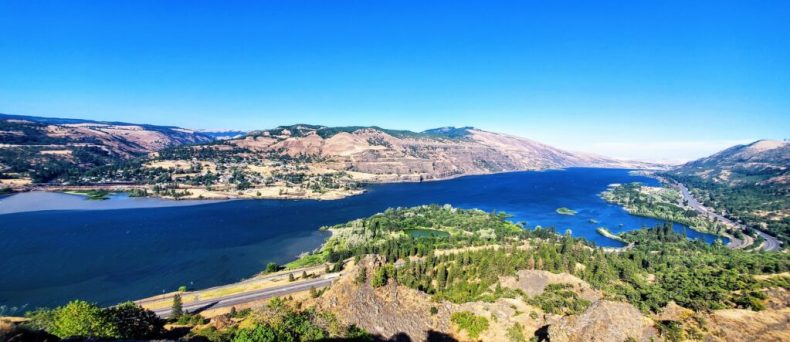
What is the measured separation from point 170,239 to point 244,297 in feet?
169

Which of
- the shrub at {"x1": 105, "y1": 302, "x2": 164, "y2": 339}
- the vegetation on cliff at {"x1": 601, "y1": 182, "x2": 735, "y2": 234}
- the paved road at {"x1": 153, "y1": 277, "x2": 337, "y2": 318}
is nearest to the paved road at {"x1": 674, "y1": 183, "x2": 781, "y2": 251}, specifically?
the vegetation on cliff at {"x1": 601, "y1": 182, "x2": 735, "y2": 234}

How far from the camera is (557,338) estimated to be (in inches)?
1021

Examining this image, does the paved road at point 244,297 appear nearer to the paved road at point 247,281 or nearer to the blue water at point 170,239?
the paved road at point 247,281

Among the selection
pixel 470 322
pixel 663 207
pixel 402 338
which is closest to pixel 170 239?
pixel 402 338

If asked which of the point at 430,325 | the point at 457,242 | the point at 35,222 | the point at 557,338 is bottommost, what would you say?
the point at 35,222

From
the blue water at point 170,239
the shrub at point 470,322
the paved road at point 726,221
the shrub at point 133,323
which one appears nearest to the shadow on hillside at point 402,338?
the shrub at point 470,322

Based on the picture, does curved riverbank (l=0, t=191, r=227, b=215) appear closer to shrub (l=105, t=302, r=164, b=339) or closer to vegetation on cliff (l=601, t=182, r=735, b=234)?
shrub (l=105, t=302, r=164, b=339)

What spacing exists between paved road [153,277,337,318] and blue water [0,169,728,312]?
42.7ft

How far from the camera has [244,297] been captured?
5069 cm

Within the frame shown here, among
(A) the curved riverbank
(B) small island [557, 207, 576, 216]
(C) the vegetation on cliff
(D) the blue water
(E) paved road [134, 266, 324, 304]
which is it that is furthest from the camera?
(B) small island [557, 207, 576, 216]

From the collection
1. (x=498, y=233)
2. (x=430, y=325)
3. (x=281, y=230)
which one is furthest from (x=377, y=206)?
(x=430, y=325)

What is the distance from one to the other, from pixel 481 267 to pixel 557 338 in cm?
2764

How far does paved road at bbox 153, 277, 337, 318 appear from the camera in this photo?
46875 millimetres

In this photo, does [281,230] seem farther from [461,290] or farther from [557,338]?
[557,338]
